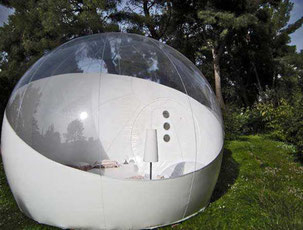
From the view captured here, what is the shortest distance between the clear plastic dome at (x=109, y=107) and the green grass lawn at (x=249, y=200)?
2.49 feet

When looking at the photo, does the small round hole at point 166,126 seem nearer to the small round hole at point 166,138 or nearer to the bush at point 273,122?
the small round hole at point 166,138

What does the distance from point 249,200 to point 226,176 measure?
4.16 ft

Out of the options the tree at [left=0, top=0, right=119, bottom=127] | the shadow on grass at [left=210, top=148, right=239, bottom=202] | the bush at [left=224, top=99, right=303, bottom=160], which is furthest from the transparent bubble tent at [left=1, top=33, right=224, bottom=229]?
the tree at [left=0, top=0, right=119, bottom=127]

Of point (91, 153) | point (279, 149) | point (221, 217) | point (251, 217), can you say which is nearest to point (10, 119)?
point (91, 153)

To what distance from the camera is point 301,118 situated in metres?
5.79

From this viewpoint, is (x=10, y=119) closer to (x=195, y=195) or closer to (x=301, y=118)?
(x=195, y=195)

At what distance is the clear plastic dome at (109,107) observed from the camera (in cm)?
293

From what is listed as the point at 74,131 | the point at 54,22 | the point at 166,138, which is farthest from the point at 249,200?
the point at 54,22

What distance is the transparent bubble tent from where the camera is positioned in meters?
2.60

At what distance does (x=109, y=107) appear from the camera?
4.50 m

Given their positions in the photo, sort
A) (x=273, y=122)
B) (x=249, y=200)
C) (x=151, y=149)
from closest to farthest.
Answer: (x=151, y=149)
(x=249, y=200)
(x=273, y=122)

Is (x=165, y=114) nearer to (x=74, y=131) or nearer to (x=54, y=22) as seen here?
(x=74, y=131)

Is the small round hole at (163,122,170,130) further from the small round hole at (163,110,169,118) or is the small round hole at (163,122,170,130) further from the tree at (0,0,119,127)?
the tree at (0,0,119,127)

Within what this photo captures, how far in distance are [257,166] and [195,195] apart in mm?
3422
